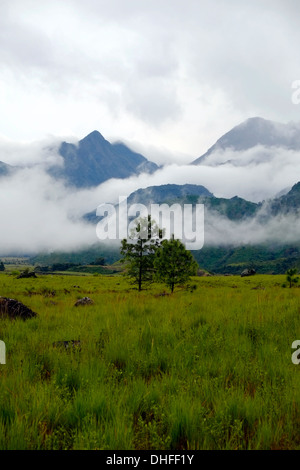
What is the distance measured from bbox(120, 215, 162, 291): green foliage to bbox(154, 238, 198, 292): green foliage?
2250mm

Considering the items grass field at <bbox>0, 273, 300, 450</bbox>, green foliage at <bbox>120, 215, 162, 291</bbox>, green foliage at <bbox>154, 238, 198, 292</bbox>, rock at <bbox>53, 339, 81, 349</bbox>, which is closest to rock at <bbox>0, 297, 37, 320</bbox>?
grass field at <bbox>0, 273, 300, 450</bbox>

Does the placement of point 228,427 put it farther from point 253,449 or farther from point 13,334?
point 13,334

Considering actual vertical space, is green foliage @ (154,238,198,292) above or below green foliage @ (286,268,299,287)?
above

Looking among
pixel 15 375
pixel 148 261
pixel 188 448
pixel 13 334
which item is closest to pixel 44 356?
pixel 15 375

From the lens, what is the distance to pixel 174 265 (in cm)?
3506

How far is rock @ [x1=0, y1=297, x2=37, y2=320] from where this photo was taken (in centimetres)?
991

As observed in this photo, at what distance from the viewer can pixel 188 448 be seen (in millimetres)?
3143

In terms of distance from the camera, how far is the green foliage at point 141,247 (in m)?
37.6

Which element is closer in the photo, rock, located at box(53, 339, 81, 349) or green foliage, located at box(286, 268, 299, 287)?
rock, located at box(53, 339, 81, 349)

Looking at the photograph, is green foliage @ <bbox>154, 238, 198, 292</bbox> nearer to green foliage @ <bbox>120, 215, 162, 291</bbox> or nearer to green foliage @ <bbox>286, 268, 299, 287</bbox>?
green foliage @ <bbox>120, 215, 162, 291</bbox>

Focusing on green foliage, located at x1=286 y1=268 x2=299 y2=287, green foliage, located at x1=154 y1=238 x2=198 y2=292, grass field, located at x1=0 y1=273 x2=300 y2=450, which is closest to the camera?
grass field, located at x1=0 y1=273 x2=300 y2=450

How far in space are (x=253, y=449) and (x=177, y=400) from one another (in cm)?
95

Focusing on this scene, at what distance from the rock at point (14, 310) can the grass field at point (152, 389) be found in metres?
2.54

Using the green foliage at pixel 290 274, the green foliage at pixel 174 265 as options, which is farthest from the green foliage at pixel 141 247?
the green foliage at pixel 290 274
